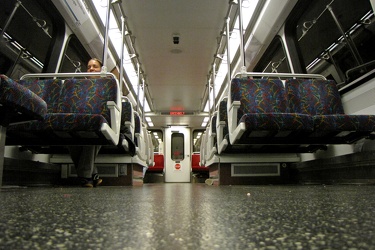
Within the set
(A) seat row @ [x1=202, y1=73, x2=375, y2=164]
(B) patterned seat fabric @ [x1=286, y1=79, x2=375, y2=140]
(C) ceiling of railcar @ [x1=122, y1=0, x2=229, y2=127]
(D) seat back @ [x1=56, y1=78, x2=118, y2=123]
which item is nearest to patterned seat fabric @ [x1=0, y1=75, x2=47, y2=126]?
(D) seat back @ [x1=56, y1=78, x2=118, y2=123]

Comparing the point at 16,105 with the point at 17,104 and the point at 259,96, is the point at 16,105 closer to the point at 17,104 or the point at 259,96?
the point at 17,104

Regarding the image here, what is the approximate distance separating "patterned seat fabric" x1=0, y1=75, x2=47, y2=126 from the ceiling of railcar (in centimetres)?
385

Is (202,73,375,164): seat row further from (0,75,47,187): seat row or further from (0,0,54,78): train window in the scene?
(0,0,54,78): train window

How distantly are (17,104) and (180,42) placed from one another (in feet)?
17.1

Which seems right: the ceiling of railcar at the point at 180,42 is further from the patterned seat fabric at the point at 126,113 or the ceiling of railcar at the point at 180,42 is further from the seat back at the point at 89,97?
the seat back at the point at 89,97

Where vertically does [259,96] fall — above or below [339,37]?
below

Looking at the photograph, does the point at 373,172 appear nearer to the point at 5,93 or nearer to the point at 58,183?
the point at 5,93

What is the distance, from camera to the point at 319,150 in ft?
15.1

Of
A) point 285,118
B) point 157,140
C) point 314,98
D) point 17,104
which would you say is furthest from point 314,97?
point 157,140

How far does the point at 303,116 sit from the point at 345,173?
3.18 feet

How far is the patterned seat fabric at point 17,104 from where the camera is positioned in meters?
1.79

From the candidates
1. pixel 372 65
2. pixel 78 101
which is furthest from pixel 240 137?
pixel 372 65

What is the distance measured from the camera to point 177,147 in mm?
Answer: 12891

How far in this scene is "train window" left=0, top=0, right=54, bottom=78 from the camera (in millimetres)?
4703
